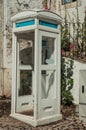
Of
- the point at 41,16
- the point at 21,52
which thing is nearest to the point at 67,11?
the point at 21,52

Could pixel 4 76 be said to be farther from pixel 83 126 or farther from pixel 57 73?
pixel 83 126

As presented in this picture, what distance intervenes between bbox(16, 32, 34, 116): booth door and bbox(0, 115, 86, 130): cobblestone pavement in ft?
1.76

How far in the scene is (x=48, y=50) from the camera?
25.2 ft

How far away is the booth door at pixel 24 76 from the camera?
8062 millimetres

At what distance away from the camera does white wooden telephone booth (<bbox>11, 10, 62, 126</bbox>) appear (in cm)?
708

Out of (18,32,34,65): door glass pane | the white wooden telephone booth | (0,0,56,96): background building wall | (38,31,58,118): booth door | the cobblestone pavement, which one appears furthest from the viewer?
(0,0,56,96): background building wall

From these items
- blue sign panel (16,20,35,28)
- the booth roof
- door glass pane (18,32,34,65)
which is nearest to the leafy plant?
door glass pane (18,32,34,65)

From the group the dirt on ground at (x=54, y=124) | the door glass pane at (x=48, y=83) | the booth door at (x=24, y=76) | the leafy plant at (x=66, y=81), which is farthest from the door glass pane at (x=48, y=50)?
the leafy plant at (x=66, y=81)

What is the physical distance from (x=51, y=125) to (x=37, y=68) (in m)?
1.35

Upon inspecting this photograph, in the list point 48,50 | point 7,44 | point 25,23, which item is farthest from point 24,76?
point 7,44

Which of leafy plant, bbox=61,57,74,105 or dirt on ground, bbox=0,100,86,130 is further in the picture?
leafy plant, bbox=61,57,74,105

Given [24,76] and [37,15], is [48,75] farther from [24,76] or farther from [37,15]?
[37,15]

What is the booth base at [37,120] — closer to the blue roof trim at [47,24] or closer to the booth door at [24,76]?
the booth door at [24,76]

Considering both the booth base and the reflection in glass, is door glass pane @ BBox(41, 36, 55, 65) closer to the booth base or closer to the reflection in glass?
the reflection in glass
